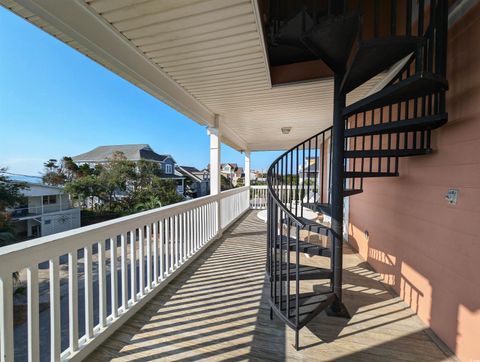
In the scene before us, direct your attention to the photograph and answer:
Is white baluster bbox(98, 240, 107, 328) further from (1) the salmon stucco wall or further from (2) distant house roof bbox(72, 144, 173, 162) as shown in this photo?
(2) distant house roof bbox(72, 144, 173, 162)

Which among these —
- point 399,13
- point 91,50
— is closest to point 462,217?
point 399,13

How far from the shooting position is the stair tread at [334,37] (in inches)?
57.6

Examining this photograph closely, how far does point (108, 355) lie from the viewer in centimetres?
154

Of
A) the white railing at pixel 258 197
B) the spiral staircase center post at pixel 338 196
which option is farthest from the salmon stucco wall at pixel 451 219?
the white railing at pixel 258 197

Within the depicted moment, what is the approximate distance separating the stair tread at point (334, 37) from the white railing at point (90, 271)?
7.27 ft

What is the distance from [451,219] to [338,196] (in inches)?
31.7

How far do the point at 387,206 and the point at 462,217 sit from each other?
112 centimetres

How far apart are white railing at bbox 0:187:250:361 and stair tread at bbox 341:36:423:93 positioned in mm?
2295

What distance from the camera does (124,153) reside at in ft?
64.9

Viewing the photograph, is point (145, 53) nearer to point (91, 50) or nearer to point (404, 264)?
point (91, 50)

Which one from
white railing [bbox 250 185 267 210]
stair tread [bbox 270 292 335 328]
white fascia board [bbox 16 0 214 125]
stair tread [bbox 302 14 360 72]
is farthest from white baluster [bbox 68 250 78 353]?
white railing [bbox 250 185 267 210]

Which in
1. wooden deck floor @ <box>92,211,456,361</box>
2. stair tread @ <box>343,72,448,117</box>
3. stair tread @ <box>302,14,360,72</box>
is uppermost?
stair tread @ <box>302,14,360,72</box>

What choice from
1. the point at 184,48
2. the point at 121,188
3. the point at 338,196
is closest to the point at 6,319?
the point at 184,48

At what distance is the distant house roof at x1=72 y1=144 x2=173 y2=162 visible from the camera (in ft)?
65.2
